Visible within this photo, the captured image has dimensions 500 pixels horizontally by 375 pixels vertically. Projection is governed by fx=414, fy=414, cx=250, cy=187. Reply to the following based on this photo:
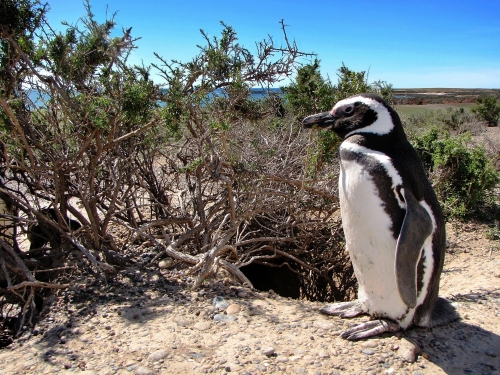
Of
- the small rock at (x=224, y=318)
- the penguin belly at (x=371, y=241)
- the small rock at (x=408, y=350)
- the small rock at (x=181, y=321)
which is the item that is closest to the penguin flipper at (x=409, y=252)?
the penguin belly at (x=371, y=241)

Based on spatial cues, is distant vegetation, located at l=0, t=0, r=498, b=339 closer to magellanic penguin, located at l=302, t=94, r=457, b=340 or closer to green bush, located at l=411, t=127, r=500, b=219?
magellanic penguin, located at l=302, t=94, r=457, b=340

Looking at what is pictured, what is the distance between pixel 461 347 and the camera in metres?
2.38

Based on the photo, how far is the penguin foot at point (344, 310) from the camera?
2.63m

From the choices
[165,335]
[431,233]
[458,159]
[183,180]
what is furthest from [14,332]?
[458,159]

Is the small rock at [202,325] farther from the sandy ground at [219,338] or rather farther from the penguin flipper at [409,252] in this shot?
the penguin flipper at [409,252]

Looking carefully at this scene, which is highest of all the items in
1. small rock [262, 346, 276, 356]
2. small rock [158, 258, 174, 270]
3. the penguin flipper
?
the penguin flipper

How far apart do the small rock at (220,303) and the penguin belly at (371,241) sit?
2.94ft

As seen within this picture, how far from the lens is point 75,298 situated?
9.31 feet

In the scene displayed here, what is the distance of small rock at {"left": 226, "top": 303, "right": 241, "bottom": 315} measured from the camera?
2.66m

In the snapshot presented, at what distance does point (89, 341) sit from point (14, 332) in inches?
28.9

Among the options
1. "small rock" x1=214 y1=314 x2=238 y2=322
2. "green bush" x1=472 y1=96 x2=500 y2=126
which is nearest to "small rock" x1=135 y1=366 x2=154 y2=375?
"small rock" x1=214 y1=314 x2=238 y2=322

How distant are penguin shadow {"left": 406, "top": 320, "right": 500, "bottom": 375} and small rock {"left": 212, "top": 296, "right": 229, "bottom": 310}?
3.73ft

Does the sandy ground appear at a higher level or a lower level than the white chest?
lower

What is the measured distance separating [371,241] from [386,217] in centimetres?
17
